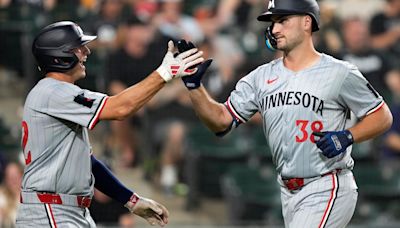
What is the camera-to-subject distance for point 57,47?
534 cm

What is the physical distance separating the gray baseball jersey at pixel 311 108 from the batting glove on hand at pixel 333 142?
0.37 feet

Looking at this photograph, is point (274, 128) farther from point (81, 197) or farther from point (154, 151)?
point (154, 151)

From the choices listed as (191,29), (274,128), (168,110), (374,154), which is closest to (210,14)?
(191,29)

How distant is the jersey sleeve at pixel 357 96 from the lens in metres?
5.46

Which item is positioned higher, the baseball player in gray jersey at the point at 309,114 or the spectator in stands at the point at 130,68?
the baseball player in gray jersey at the point at 309,114

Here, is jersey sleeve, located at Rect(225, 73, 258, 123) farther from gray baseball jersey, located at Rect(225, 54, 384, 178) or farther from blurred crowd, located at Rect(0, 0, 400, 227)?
blurred crowd, located at Rect(0, 0, 400, 227)

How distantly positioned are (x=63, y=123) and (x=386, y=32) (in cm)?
674

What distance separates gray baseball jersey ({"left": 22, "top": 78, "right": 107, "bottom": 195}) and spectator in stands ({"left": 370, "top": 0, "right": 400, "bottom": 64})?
21.2ft

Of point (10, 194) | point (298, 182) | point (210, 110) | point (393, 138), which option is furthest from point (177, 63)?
point (393, 138)

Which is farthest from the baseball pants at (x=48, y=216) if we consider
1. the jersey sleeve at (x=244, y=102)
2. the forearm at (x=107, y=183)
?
the jersey sleeve at (x=244, y=102)

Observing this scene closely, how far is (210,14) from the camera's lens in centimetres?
1131

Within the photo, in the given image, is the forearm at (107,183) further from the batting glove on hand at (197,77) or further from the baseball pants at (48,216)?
the batting glove on hand at (197,77)

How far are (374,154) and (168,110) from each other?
200 centimetres

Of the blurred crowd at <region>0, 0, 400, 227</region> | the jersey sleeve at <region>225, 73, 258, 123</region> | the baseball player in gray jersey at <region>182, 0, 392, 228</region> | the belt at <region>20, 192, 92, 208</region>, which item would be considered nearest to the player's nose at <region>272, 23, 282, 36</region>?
the baseball player in gray jersey at <region>182, 0, 392, 228</region>
